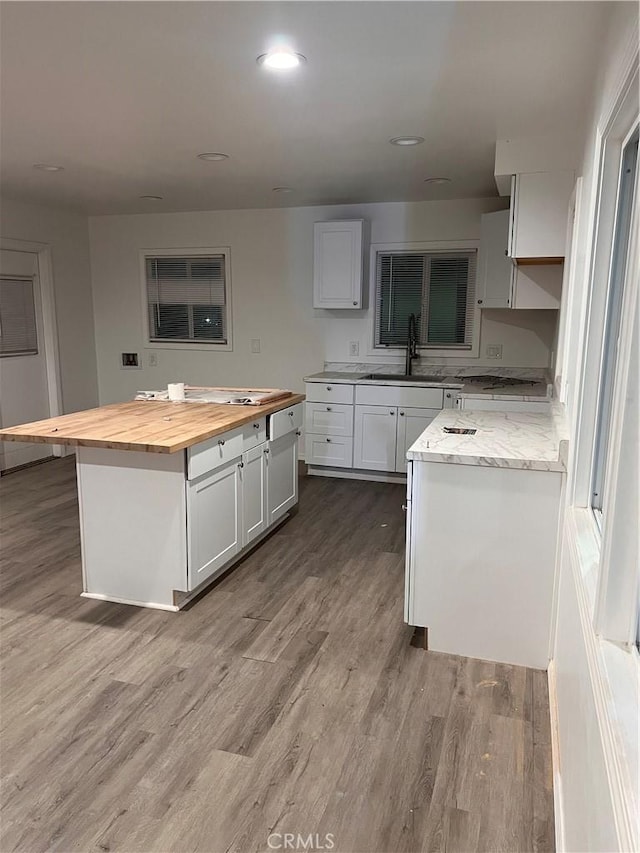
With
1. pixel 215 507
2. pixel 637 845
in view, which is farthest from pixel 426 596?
pixel 637 845

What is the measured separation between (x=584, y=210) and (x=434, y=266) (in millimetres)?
2982

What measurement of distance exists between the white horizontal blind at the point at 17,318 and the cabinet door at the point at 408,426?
3360 mm

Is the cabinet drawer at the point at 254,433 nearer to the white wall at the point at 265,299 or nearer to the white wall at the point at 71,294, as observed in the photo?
the white wall at the point at 265,299

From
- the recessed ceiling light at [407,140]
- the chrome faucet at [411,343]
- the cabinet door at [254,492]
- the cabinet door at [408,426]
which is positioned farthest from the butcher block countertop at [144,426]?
the chrome faucet at [411,343]

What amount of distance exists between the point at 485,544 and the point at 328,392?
2845 mm

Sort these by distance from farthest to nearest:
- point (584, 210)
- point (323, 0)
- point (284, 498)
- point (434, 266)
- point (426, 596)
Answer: point (434, 266)
point (284, 498)
point (426, 596)
point (584, 210)
point (323, 0)

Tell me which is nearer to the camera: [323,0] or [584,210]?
[323,0]

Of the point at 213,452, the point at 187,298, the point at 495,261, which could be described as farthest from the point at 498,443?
the point at 187,298

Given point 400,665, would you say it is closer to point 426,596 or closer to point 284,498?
point 426,596

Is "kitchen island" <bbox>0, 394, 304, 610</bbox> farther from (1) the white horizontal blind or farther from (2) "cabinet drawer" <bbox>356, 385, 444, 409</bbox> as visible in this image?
(1) the white horizontal blind

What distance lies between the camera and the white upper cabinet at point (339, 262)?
520 cm

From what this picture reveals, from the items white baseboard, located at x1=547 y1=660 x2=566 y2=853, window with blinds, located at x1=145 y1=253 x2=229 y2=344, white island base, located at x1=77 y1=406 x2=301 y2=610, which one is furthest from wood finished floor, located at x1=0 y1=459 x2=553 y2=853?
window with blinds, located at x1=145 y1=253 x2=229 y2=344

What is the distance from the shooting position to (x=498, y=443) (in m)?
2.66

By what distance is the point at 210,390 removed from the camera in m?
4.15
